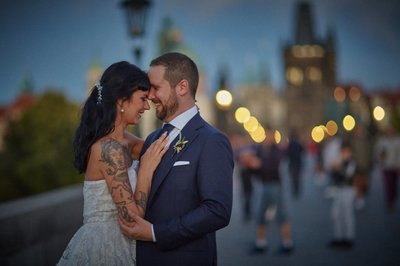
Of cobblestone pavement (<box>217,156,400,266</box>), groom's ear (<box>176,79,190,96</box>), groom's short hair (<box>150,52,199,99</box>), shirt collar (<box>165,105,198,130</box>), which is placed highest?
groom's short hair (<box>150,52,199,99</box>)

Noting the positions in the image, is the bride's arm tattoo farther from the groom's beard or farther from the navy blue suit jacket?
the groom's beard

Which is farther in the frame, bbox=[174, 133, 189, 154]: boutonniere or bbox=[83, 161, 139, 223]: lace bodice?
bbox=[83, 161, 139, 223]: lace bodice

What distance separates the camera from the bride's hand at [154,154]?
3736 mm

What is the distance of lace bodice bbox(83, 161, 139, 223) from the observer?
3.86m

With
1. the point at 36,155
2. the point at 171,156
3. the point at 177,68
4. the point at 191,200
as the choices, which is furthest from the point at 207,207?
the point at 36,155

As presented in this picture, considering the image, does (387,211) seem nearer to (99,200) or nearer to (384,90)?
(99,200)

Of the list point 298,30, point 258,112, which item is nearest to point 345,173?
point 298,30

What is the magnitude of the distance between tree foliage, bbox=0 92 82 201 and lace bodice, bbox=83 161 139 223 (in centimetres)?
3718

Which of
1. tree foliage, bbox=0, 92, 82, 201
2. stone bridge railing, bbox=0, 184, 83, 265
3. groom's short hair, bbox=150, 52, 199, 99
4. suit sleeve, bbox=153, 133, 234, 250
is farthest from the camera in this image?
tree foliage, bbox=0, 92, 82, 201

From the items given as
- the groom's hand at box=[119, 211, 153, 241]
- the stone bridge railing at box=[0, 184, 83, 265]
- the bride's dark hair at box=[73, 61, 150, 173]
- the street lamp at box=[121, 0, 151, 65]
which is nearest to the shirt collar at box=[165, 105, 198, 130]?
the bride's dark hair at box=[73, 61, 150, 173]

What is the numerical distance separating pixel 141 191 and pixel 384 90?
486 ft

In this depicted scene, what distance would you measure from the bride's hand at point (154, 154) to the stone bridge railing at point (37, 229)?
8.67ft

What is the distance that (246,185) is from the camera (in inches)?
562

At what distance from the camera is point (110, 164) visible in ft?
12.3
